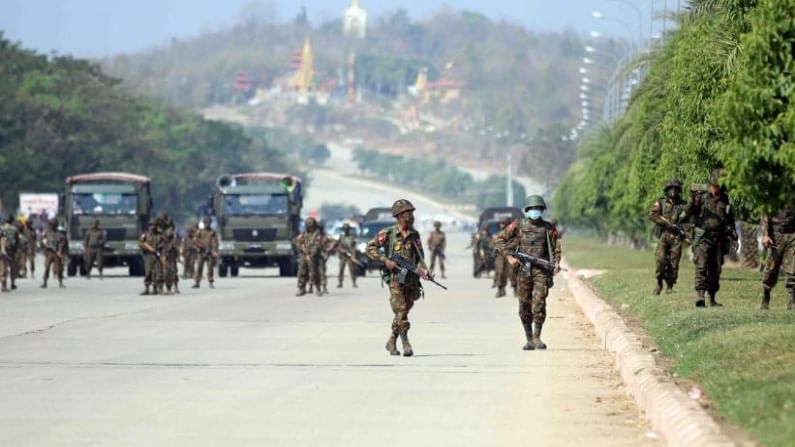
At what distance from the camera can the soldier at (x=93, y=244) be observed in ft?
172

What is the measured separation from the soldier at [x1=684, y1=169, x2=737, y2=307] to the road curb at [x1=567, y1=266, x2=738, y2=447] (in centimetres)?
161

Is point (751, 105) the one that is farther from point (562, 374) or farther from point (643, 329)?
point (643, 329)

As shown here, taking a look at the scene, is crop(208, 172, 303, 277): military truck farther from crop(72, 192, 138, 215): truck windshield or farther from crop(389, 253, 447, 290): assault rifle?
crop(389, 253, 447, 290): assault rifle

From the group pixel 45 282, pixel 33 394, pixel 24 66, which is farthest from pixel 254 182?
pixel 24 66

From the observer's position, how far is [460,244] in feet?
463

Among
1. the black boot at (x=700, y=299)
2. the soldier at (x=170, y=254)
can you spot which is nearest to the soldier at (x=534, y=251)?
the black boot at (x=700, y=299)

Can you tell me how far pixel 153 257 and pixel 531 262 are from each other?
18853mm

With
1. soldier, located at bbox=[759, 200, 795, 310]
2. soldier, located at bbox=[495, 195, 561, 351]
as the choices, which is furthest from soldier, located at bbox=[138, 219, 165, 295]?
soldier, located at bbox=[495, 195, 561, 351]

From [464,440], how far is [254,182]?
44.1 metres

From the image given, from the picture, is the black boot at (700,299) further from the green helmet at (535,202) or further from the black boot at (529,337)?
the green helmet at (535,202)

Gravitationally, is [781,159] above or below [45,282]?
above

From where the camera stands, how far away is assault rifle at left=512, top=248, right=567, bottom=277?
21.9m

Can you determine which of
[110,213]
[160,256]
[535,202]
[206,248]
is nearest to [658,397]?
[535,202]

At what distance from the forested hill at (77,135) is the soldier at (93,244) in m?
43.7
